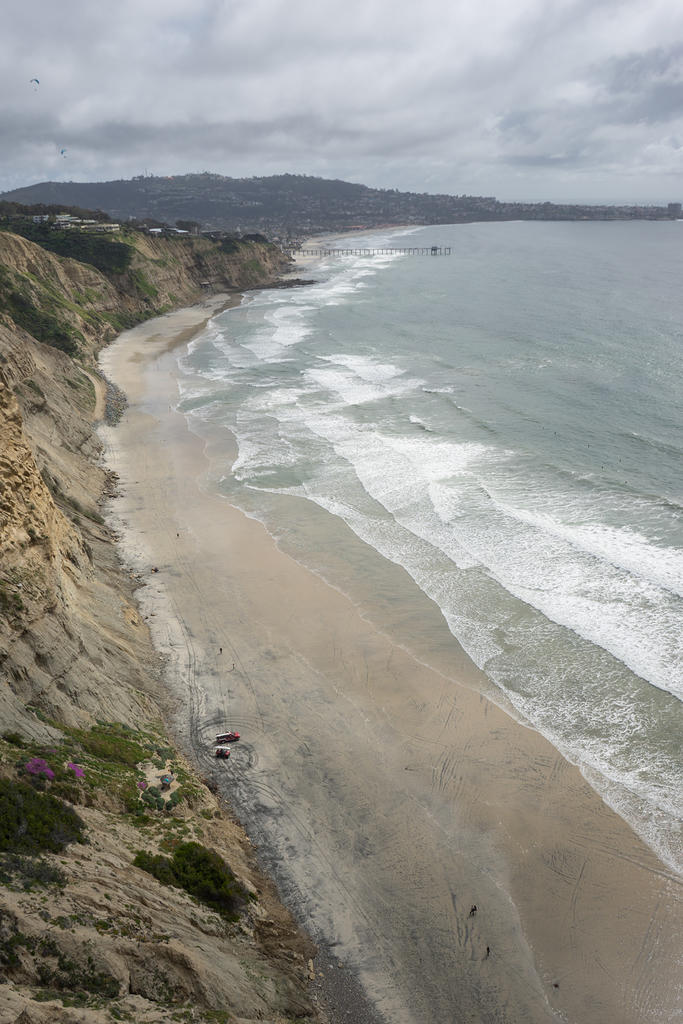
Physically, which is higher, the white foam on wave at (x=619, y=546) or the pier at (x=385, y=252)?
the pier at (x=385, y=252)

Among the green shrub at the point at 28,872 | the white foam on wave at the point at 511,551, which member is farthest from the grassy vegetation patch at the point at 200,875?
the white foam on wave at the point at 511,551

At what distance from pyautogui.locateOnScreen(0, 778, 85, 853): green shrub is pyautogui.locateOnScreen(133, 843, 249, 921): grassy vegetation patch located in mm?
1620

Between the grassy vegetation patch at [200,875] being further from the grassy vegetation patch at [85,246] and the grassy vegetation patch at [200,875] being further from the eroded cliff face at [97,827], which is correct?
the grassy vegetation patch at [85,246]

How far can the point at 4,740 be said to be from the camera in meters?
14.8

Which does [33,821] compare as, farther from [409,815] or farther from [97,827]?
[409,815]

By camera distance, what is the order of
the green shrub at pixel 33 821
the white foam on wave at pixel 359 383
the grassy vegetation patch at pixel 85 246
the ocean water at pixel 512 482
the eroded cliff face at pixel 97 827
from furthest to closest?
the grassy vegetation patch at pixel 85 246, the white foam on wave at pixel 359 383, the ocean water at pixel 512 482, the green shrub at pixel 33 821, the eroded cliff face at pixel 97 827

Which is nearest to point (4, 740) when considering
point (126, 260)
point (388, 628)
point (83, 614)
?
point (83, 614)

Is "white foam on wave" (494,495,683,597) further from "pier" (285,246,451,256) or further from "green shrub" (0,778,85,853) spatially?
"pier" (285,246,451,256)

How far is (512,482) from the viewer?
37.9m

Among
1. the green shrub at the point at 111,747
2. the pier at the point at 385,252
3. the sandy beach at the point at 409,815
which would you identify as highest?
the pier at the point at 385,252

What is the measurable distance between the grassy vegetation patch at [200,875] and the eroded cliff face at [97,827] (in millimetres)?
247

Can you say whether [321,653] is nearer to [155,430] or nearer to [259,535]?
[259,535]

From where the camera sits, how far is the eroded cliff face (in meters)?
10.1

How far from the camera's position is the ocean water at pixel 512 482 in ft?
73.2
